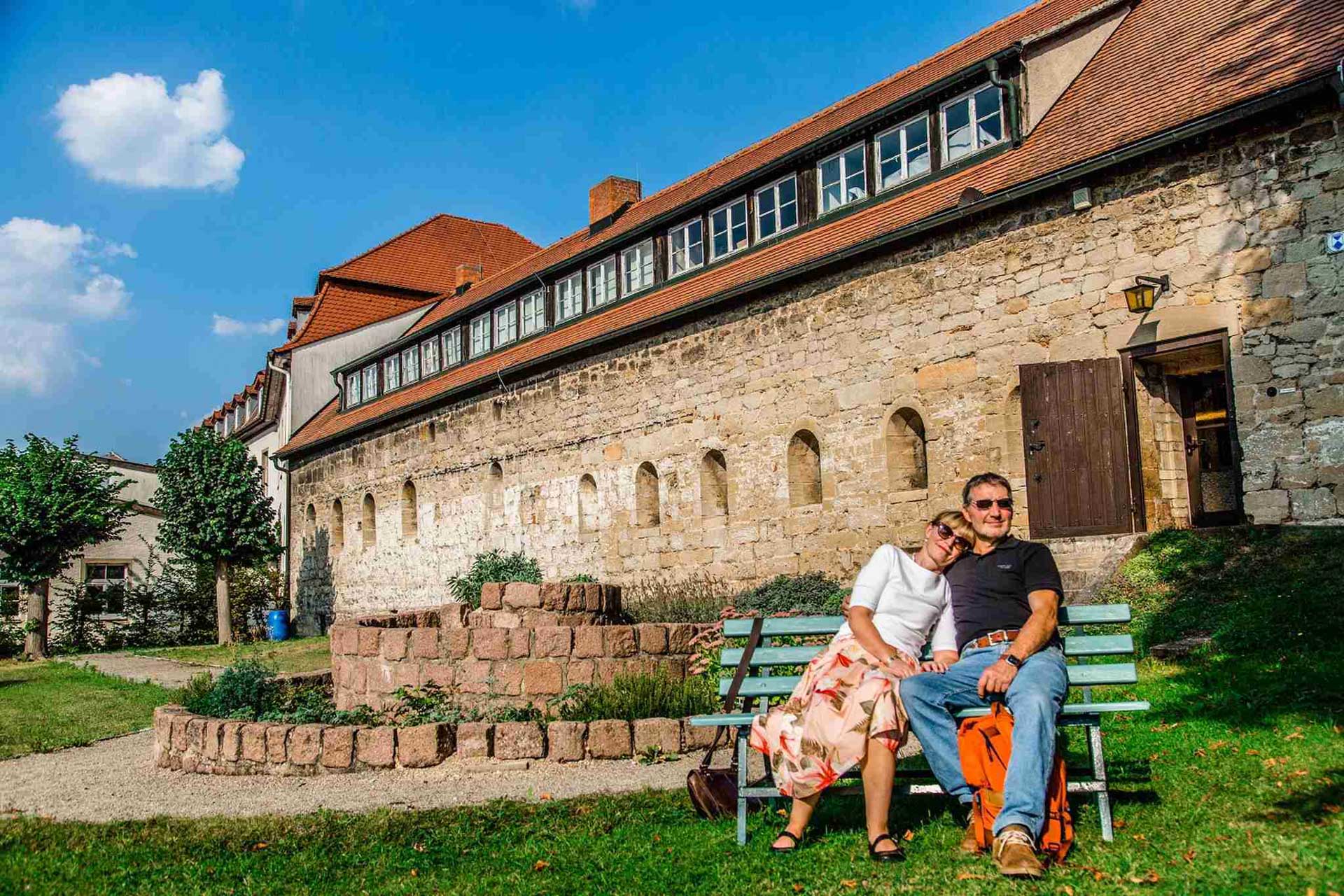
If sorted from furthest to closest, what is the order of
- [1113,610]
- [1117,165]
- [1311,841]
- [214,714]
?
[1117,165] < [214,714] < [1113,610] < [1311,841]

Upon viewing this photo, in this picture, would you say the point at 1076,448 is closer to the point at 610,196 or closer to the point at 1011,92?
the point at 1011,92

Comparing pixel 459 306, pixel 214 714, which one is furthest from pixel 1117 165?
pixel 459 306

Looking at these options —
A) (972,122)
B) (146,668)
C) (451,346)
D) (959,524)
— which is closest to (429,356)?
(451,346)

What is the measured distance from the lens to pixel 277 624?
98.5 ft

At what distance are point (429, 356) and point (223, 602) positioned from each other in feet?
25.1

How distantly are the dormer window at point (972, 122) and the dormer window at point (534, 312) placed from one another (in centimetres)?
1010

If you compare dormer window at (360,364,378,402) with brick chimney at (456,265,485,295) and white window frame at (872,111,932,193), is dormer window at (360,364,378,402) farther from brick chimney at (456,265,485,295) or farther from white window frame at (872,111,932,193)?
white window frame at (872,111,932,193)

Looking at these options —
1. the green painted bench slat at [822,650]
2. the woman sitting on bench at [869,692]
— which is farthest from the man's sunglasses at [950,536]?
the green painted bench slat at [822,650]

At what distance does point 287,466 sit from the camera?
3212 cm

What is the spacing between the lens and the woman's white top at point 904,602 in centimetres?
564

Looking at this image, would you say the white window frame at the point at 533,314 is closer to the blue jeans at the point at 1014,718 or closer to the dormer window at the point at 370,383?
the dormer window at the point at 370,383

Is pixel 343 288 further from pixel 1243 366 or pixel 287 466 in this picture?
pixel 1243 366

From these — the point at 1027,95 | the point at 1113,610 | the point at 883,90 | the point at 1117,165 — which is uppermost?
the point at 883,90

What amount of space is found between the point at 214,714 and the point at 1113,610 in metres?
7.59
